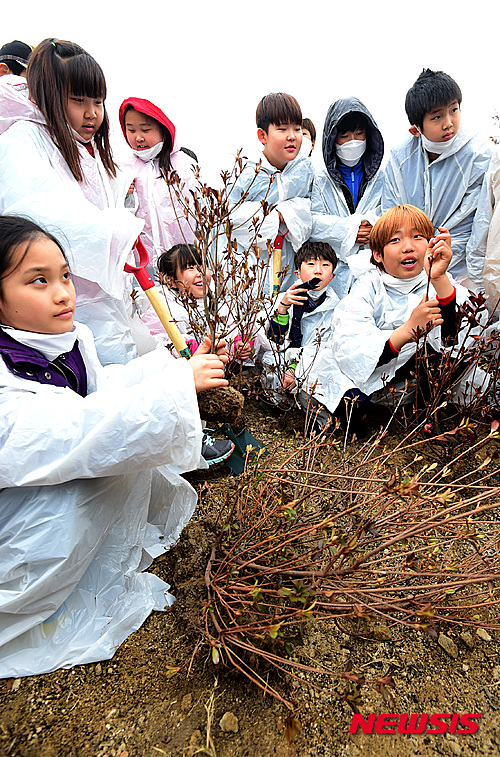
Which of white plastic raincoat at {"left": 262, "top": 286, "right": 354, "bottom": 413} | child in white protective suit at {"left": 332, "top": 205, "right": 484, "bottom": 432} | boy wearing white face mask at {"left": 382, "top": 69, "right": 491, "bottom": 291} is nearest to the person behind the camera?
child in white protective suit at {"left": 332, "top": 205, "right": 484, "bottom": 432}

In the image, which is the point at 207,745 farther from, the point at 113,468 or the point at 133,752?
the point at 113,468

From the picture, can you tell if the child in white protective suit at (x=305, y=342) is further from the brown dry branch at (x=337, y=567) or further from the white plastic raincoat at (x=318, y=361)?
the brown dry branch at (x=337, y=567)

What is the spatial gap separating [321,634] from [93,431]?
96 centimetres

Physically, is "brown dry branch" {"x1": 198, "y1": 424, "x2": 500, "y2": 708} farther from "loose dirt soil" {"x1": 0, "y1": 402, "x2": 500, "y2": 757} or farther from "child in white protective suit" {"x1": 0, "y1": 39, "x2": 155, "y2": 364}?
"child in white protective suit" {"x1": 0, "y1": 39, "x2": 155, "y2": 364}

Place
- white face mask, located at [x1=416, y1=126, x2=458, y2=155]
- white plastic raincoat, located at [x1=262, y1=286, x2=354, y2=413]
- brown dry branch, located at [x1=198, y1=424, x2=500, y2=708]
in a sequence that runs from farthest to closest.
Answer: white face mask, located at [x1=416, y1=126, x2=458, y2=155] < white plastic raincoat, located at [x1=262, y1=286, x2=354, y2=413] < brown dry branch, located at [x1=198, y1=424, x2=500, y2=708]

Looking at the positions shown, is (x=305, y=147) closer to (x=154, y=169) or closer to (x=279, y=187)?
(x=279, y=187)

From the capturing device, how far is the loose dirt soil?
3.96 ft

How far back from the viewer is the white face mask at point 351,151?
357cm

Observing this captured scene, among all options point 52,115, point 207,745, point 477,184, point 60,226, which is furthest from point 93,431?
point 477,184

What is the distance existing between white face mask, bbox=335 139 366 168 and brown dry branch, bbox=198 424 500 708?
2.79m

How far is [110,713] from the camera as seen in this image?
4.23 feet

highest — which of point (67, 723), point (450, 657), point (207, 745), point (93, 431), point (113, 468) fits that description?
point (93, 431)

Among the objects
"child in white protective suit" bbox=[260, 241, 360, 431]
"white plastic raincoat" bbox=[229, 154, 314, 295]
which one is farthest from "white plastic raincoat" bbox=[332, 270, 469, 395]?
"white plastic raincoat" bbox=[229, 154, 314, 295]

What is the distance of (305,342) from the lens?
313 cm
